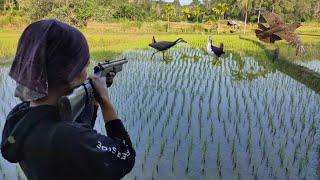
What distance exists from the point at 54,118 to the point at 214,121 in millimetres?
4479

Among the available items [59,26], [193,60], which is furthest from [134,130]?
[193,60]

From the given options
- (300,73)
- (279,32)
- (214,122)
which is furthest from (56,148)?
(279,32)

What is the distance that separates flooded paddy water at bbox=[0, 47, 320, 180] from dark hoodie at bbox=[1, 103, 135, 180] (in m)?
2.52

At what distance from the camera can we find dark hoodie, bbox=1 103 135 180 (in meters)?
1.10

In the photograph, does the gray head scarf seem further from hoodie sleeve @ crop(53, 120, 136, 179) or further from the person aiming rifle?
hoodie sleeve @ crop(53, 120, 136, 179)

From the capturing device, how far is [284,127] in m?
5.34

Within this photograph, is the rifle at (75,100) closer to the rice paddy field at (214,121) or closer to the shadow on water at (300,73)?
the rice paddy field at (214,121)

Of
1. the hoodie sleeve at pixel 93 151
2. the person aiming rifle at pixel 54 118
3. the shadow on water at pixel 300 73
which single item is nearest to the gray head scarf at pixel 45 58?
the person aiming rifle at pixel 54 118

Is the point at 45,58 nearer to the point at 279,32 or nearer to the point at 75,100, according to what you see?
the point at 75,100

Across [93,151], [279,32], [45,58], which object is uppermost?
[45,58]

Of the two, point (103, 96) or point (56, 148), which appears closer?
point (56, 148)

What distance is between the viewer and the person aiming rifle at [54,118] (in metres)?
1.11

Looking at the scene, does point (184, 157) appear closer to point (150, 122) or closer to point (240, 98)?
point (150, 122)

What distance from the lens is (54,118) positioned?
112 centimetres
